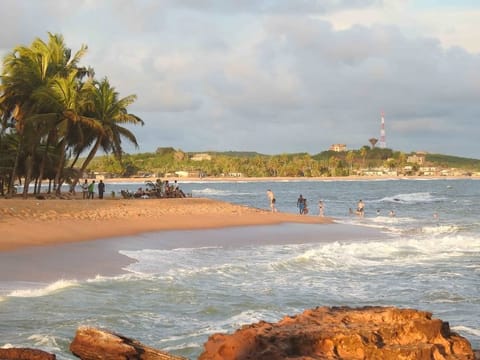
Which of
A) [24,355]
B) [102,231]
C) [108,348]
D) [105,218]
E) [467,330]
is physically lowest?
[467,330]

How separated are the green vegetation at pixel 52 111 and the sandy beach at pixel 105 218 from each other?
229 inches

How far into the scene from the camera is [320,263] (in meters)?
16.4

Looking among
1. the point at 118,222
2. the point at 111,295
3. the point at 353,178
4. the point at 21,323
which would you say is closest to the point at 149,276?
the point at 111,295

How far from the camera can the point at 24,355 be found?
4996 mm

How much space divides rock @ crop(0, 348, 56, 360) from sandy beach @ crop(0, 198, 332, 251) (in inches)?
458

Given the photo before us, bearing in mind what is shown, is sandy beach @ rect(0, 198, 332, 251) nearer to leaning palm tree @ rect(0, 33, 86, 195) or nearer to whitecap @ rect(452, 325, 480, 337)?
leaning palm tree @ rect(0, 33, 86, 195)

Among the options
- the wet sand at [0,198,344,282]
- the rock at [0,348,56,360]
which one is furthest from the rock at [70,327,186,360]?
the wet sand at [0,198,344,282]

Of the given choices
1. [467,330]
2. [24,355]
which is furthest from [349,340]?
[467,330]

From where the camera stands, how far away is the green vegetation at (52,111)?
1244 inches

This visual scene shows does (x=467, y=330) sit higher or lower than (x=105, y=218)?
lower

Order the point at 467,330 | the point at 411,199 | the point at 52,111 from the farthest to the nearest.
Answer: the point at 411,199, the point at 52,111, the point at 467,330

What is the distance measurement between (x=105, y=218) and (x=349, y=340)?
68.2 feet

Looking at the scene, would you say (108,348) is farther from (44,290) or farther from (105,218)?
(105,218)

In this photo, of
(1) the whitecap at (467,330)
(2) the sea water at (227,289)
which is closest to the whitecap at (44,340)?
(2) the sea water at (227,289)
